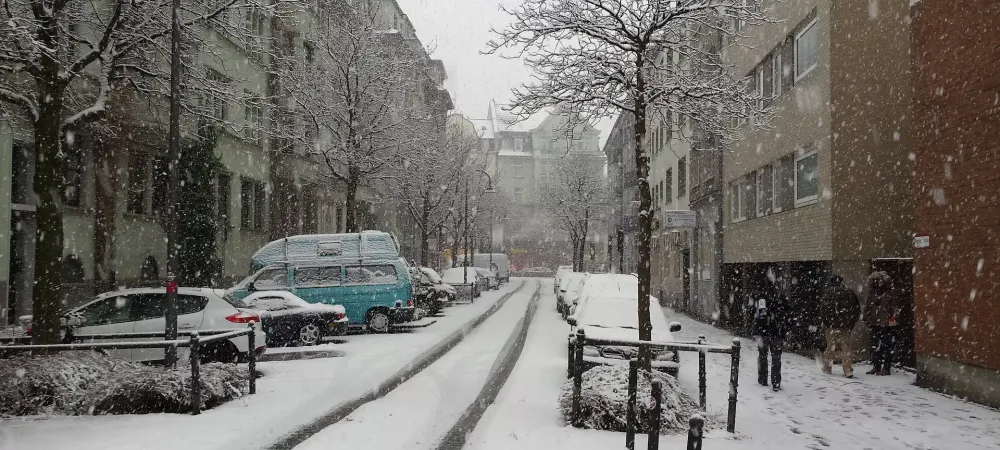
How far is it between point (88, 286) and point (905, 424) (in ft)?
59.5

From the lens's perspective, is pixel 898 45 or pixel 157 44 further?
pixel 898 45

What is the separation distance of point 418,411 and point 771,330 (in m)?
6.03

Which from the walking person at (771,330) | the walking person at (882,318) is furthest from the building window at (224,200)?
the walking person at (882,318)

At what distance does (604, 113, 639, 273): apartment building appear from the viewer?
160ft

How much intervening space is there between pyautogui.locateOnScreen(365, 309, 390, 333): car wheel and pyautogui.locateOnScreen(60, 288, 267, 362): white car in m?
6.95

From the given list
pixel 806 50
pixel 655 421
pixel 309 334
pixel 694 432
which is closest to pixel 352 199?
pixel 309 334

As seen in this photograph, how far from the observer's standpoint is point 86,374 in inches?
375

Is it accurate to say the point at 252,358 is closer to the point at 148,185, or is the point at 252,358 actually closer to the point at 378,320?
the point at 378,320

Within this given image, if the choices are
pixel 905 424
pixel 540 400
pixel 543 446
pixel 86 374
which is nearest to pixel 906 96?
pixel 905 424

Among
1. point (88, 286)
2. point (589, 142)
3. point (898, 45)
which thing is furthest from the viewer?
point (589, 142)

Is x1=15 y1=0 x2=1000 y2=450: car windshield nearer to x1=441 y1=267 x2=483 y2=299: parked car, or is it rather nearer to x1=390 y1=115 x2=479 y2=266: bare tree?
x1=390 y1=115 x2=479 y2=266: bare tree

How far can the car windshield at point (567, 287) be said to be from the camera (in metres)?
9.22

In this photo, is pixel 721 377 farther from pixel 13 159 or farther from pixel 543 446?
pixel 13 159

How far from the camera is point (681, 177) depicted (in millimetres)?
34562
